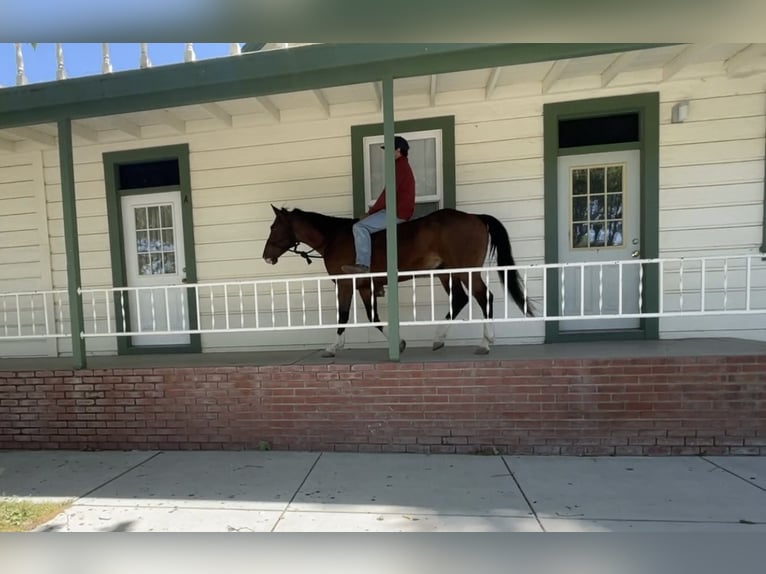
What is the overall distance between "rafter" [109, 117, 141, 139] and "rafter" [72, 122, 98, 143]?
33cm

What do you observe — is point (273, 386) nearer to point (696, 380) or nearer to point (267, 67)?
point (267, 67)

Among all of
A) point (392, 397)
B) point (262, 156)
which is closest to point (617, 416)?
point (392, 397)

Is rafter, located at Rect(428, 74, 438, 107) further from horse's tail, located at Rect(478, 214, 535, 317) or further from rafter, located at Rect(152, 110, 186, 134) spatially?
rafter, located at Rect(152, 110, 186, 134)

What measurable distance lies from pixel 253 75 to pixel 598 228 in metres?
3.71

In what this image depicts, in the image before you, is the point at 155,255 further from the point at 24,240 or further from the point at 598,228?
the point at 598,228

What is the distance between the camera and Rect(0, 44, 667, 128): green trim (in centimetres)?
333

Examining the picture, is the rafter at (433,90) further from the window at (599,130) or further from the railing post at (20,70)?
the railing post at (20,70)

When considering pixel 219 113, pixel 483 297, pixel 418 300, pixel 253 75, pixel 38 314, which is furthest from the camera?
pixel 38 314

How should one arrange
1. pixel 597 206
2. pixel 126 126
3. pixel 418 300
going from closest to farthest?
pixel 597 206
pixel 418 300
pixel 126 126

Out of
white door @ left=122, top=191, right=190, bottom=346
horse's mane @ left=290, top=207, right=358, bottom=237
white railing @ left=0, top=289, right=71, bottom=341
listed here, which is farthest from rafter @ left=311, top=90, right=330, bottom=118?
white railing @ left=0, top=289, right=71, bottom=341

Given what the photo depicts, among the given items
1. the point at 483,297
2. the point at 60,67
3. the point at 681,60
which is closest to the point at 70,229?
the point at 60,67

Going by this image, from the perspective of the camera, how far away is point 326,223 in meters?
4.50

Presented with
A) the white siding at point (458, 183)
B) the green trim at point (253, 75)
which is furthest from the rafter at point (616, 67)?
the green trim at point (253, 75)
